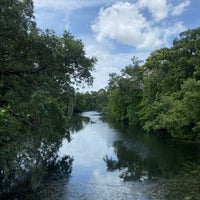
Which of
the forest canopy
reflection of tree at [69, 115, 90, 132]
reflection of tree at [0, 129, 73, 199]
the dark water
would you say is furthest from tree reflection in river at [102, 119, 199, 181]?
reflection of tree at [69, 115, 90, 132]

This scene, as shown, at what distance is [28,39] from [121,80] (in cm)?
3084

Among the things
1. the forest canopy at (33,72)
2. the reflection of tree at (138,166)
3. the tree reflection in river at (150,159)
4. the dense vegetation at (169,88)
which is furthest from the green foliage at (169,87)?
the forest canopy at (33,72)

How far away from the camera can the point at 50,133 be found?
980cm

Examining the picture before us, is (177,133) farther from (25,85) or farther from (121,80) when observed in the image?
(25,85)

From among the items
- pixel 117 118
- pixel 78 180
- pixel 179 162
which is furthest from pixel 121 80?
pixel 78 180

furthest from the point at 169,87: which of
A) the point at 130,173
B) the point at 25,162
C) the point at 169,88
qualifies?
the point at 25,162

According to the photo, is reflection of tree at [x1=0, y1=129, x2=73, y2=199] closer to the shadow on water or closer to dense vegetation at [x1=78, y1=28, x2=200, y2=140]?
the shadow on water

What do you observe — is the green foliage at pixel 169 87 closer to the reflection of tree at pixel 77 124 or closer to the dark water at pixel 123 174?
the dark water at pixel 123 174

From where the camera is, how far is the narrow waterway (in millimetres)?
11211

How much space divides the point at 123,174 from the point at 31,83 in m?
7.31

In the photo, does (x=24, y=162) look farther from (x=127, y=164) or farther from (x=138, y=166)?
(x=127, y=164)

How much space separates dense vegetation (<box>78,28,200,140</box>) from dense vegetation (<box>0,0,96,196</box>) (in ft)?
45.1

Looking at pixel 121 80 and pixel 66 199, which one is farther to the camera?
pixel 121 80

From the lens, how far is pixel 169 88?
30.4m
